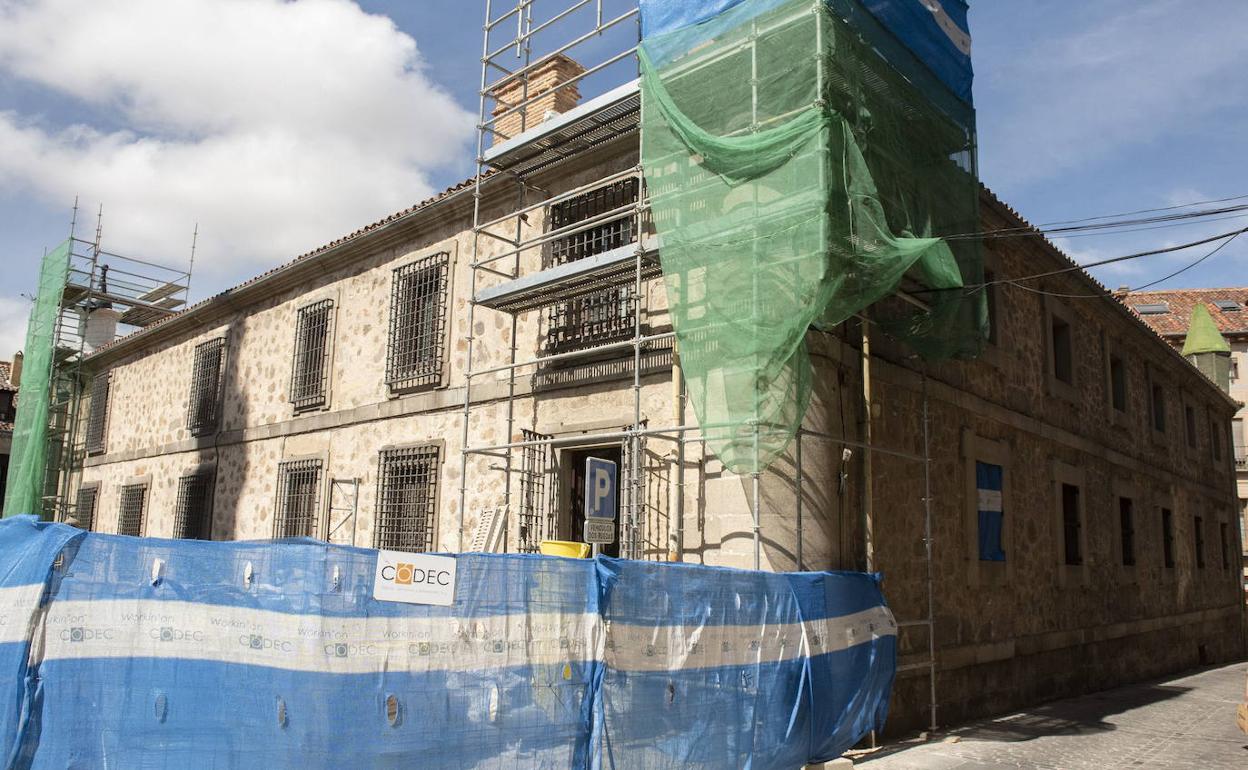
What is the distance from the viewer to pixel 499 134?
38.1 ft

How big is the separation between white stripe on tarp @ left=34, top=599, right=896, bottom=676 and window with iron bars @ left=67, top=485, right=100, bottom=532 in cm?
1728

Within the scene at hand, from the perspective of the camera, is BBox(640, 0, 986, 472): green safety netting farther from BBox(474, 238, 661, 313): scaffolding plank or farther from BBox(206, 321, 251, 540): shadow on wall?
BBox(206, 321, 251, 540): shadow on wall

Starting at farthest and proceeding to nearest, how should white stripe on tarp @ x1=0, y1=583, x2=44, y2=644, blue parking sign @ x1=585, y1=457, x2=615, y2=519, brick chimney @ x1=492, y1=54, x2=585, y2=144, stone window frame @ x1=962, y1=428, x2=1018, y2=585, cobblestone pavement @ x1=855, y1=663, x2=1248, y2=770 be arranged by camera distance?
brick chimney @ x1=492, y1=54, x2=585, y2=144, stone window frame @ x1=962, y1=428, x2=1018, y2=585, blue parking sign @ x1=585, y1=457, x2=615, y2=519, cobblestone pavement @ x1=855, y1=663, x2=1248, y2=770, white stripe on tarp @ x1=0, y1=583, x2=44, y2=644

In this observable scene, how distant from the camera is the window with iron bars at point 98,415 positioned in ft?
65.4

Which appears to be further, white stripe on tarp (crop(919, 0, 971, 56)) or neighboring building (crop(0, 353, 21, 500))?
neighboring building (crop(0, 353, 21, 500))

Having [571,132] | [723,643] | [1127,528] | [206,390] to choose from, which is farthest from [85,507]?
[1127,528]

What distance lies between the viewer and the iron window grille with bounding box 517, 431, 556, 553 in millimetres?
9969

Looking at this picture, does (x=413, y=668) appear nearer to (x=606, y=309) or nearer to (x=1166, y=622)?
(x=606, y=309)

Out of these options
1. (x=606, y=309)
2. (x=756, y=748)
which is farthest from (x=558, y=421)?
(x=756, y=748)

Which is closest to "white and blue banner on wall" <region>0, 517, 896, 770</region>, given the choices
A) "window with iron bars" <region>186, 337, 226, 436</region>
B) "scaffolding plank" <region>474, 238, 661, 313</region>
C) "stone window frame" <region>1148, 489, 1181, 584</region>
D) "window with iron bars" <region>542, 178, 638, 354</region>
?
"scaffolding plank" <region>474, 238, 661, 313</region>

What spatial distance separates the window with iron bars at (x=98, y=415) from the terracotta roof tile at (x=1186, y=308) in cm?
3580

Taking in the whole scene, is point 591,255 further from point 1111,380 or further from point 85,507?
point 85,507

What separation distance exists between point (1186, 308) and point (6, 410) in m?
46.3

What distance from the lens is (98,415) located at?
20.4 meters
